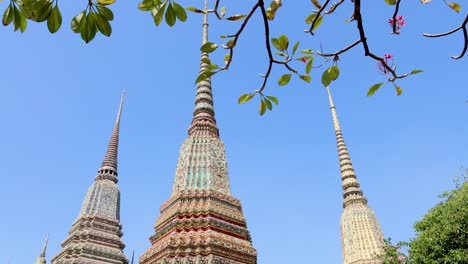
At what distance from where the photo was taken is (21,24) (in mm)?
2205

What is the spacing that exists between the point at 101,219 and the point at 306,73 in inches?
881

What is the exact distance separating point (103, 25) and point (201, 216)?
14.4m

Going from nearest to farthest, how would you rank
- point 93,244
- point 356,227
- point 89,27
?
point 89,27 → point 93,244 → point 356,227

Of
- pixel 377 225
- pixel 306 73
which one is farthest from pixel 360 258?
pixel 306 73

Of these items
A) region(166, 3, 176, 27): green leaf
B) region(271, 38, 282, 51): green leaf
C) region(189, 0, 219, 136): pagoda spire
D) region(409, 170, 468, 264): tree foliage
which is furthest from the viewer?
region(189, 0, 219, 136): pagoda spire

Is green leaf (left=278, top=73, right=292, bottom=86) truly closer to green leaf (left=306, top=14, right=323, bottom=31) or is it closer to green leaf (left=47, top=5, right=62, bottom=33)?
green leaf (left=306, top=14, right=323, bottom=31)

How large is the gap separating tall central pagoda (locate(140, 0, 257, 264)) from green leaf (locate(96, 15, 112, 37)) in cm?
1324

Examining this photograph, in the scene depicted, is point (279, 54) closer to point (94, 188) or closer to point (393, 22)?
point (393, 22)

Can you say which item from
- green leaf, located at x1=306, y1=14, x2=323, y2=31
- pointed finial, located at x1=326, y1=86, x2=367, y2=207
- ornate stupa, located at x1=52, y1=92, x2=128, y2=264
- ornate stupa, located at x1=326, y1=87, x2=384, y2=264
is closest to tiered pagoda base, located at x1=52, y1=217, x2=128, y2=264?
ornate stupa, located at x1=52, y1=92, x2=128, y2=264

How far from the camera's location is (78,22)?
223 centimetres

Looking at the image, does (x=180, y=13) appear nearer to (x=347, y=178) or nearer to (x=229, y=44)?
(x=229, y=44)

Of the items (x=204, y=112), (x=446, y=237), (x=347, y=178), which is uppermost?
(x=347, y=178)

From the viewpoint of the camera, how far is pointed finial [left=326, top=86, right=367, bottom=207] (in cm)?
3000

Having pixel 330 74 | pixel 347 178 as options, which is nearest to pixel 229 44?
pixel 330 74
